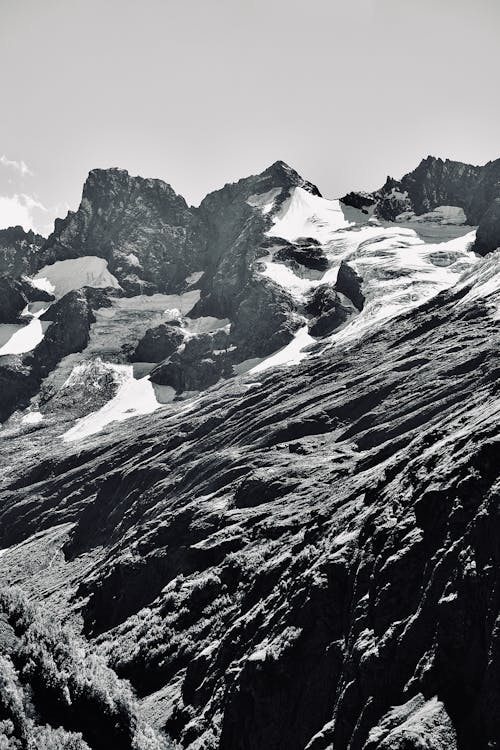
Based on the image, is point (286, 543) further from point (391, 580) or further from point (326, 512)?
point (391, 580)

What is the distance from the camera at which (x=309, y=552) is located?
50719 mm

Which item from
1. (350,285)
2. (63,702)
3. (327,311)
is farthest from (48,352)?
(63,702)

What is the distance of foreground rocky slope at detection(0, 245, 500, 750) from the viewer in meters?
36.7

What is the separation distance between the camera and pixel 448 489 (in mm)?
42250

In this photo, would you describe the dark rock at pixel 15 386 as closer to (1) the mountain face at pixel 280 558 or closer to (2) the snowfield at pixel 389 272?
(1) the mountain face at pixel 280 558

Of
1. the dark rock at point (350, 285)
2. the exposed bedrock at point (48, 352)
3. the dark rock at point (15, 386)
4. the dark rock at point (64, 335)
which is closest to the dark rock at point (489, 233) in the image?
the dark rock at point (350, 285)

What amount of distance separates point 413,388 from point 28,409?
105m

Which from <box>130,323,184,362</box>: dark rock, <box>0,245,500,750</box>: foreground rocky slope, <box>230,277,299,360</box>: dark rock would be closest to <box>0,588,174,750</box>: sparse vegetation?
<box>0,245,500,750</box>: foreground rocky slope

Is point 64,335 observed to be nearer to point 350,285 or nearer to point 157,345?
point 157,345

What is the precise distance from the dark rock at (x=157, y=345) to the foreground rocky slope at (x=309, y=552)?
6844 cm

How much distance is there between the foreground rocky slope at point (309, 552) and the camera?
36656mm

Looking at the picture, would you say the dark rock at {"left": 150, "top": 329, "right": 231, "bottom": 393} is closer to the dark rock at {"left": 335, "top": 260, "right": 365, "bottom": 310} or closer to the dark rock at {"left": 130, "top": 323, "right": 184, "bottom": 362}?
the dark rock at {"left": 130, "top": 323, "right": 184, "bottom": 362}

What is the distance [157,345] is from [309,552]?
130184 mm

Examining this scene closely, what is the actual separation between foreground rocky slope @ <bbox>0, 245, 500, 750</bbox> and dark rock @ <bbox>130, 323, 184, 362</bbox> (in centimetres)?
6844
